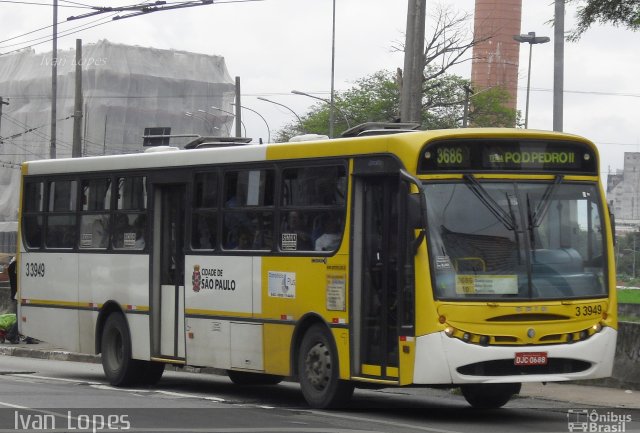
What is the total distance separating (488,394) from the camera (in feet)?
49.3

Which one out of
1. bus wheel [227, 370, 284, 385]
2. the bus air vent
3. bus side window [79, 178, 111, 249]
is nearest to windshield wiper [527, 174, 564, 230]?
the bus air vent

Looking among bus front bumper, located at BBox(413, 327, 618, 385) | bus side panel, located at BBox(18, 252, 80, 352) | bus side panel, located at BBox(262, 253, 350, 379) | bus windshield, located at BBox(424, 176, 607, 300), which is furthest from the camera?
bus side panel, located at BBox(18, 252, 80, 352)

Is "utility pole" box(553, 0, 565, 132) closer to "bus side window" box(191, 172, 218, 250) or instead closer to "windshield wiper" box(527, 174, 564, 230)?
"bus side window" box(191, 172, 218, 250)

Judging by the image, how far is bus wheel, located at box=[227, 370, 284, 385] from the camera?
18.4 metres

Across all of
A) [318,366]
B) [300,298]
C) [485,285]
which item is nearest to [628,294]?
[300,298]

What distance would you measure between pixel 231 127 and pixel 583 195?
65.2 metres

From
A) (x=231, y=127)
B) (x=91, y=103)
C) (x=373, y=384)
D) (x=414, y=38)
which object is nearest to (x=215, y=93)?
(x=231, y=127)

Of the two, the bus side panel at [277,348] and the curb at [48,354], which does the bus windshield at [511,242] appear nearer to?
the bus side panel at [277,348]

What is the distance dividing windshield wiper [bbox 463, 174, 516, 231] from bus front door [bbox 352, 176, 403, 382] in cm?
76

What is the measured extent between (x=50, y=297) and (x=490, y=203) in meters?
8.44

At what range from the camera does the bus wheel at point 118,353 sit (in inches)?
713

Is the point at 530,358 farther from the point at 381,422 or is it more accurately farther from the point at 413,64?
the point at 413,64

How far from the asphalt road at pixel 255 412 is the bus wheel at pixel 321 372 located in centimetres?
16

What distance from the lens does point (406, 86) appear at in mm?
20016
